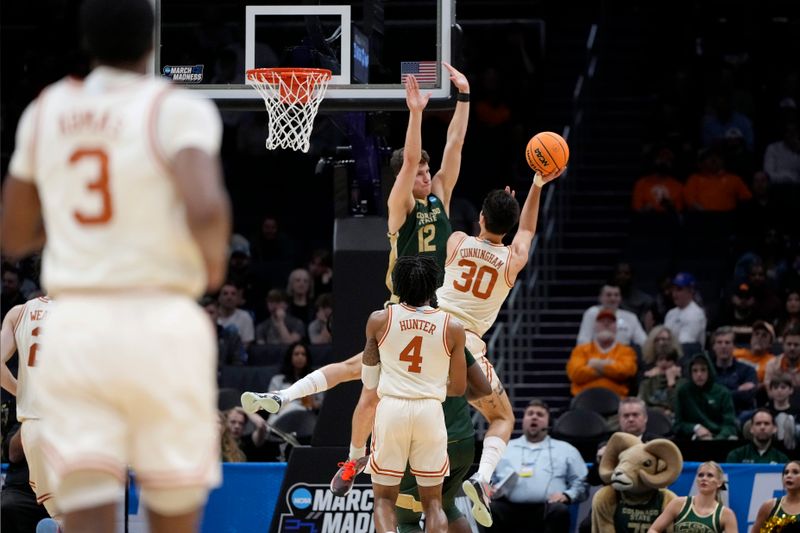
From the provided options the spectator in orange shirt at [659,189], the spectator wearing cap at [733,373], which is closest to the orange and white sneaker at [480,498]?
the spectator wearing cap at [733,373]

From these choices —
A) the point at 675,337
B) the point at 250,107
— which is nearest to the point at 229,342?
the point at 675,337

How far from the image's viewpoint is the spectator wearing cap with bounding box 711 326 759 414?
14.4 m

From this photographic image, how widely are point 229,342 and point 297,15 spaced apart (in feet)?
19.5

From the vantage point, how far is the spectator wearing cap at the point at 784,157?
18547 millimetres

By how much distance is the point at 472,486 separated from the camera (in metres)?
9.73

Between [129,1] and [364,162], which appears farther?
[364,162]

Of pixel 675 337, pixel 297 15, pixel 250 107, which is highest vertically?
pixel 297 15

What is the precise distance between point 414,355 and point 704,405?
5.89 meters

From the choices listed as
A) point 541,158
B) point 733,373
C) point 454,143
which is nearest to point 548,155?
point 541,158

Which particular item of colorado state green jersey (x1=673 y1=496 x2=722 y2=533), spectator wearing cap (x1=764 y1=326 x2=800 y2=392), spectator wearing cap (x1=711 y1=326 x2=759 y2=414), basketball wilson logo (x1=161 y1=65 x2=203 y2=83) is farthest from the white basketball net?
spectator wearing cap (x1=764 y1=326 x2=800 y2=392)

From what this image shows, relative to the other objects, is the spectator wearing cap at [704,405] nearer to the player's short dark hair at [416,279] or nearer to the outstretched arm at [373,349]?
the outstretched arm at [373,349]

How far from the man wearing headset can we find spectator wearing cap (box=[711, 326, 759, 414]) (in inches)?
95.7

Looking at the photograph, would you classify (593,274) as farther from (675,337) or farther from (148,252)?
(148,252)

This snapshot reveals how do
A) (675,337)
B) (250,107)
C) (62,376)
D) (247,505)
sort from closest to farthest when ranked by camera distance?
(62,376) → (250,107) → (247,505) → (675,337)
